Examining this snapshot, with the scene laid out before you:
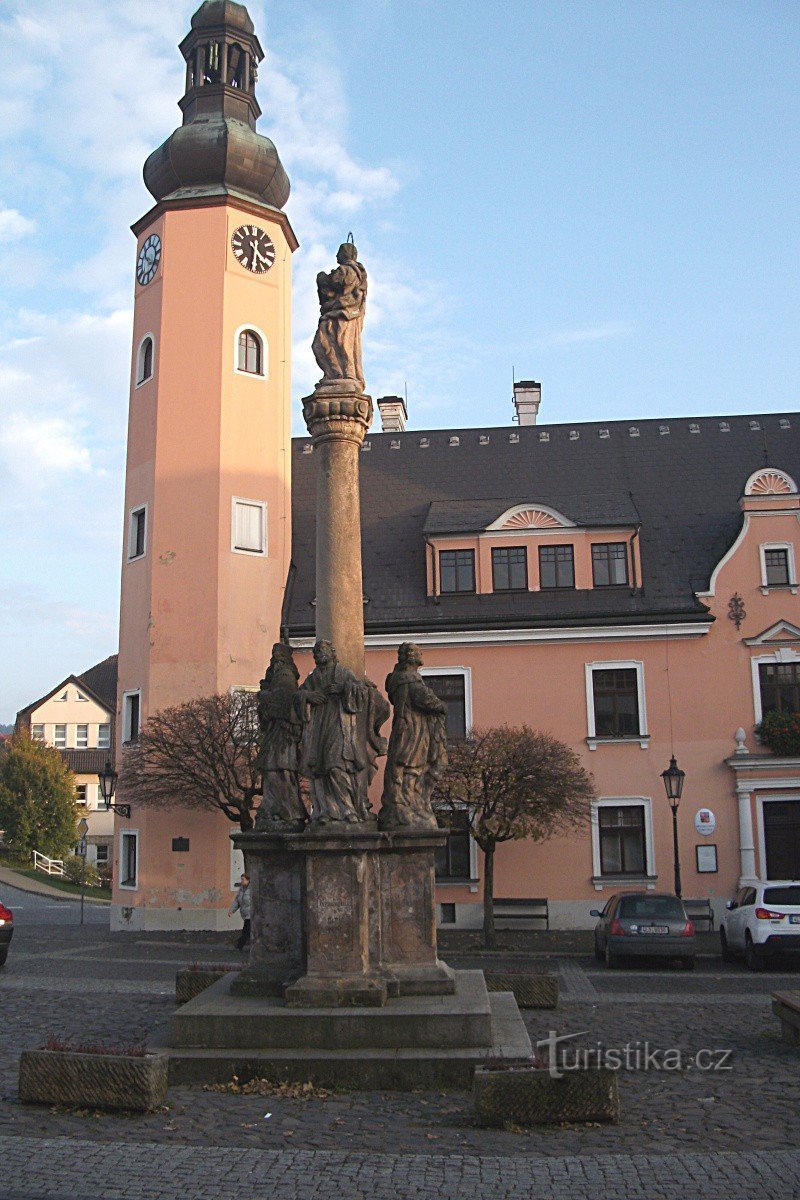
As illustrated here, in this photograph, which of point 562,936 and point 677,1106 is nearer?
point 677,1106

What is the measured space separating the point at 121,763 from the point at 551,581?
1156 centimetres

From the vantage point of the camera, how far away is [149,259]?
102 ft

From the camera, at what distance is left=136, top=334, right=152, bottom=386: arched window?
3075 cm

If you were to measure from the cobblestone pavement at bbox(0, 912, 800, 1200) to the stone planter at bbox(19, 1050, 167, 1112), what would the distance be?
0.10 m

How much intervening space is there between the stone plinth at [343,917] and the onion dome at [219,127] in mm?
23803

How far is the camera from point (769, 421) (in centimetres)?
3381

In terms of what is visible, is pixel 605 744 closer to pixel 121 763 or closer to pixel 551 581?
pixel 551 581

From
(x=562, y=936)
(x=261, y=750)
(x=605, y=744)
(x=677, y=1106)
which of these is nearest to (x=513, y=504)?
(x=605, y=744)

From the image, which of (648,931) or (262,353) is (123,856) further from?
(648,931)

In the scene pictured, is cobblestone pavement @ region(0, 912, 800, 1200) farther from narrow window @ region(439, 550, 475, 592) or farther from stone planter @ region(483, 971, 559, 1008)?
narrow window @ region(439, 550, 475, 592)

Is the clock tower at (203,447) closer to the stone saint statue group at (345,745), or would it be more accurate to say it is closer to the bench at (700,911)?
the bench at (700,911)

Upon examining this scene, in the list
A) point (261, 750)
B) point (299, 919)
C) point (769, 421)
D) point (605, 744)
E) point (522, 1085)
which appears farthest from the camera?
point (769, 421)

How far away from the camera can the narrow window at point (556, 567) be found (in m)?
30.0

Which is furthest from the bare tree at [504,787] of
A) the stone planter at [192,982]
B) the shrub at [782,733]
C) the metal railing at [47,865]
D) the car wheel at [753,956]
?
the metal railing at [47,865]
